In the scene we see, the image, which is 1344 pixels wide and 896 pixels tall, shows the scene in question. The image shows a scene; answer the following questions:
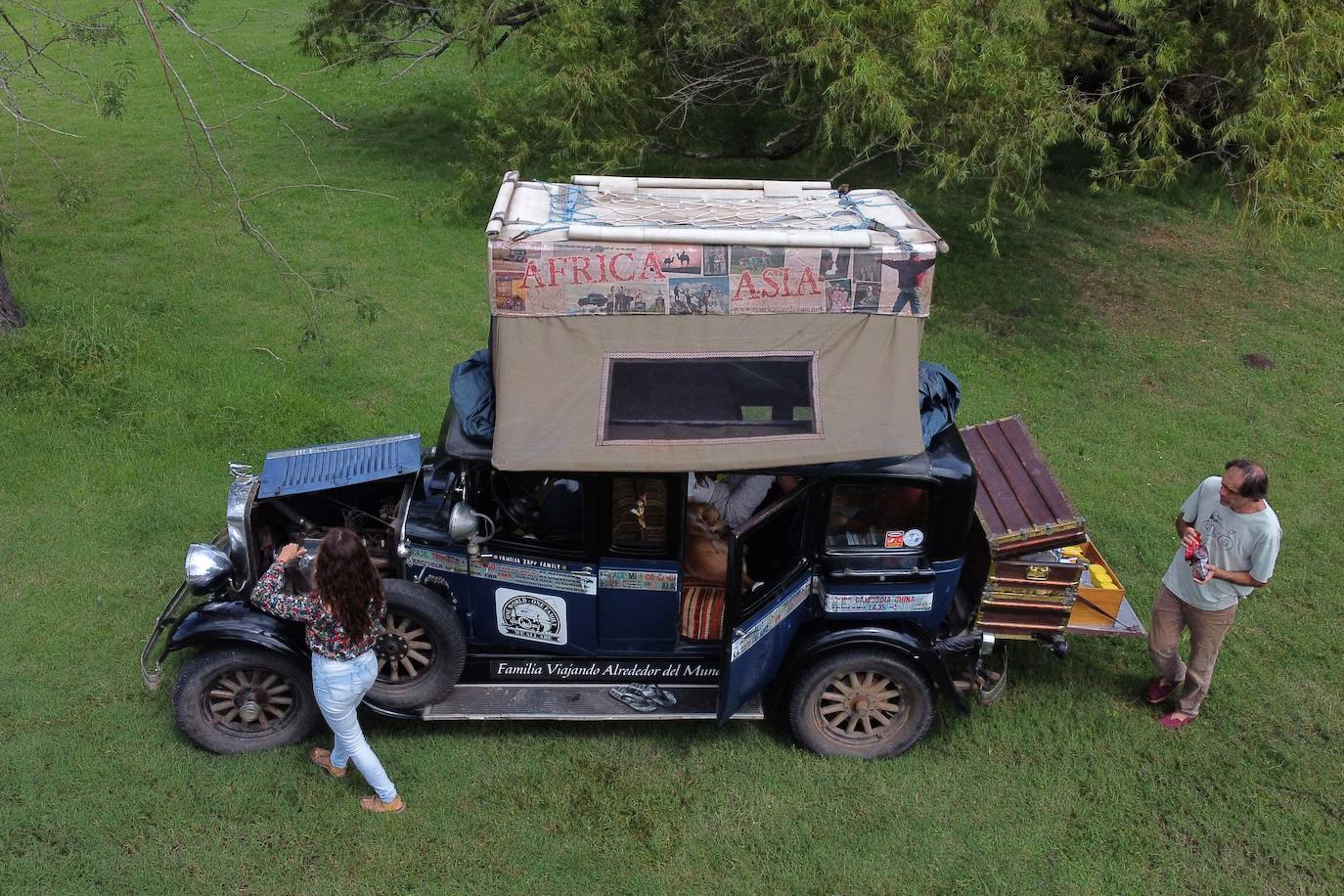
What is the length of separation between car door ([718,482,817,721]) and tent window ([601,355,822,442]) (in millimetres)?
428

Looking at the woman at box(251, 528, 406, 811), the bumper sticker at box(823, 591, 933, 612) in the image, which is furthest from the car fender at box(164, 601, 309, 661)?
the bumper sticker at box(823, 591, 933, 612)

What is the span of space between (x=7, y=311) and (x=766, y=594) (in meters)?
8.41

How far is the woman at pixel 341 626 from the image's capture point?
4.62 metres

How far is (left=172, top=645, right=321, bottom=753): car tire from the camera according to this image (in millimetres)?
5410

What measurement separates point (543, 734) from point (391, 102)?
15656 millimetres

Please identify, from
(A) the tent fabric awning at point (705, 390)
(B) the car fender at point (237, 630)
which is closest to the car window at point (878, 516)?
(A) the tent fabric awning at point (705, 390)

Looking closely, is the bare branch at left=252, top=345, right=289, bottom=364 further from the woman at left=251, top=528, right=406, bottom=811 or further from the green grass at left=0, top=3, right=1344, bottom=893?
the woman at left=251, top=528, right=406, bottom=811

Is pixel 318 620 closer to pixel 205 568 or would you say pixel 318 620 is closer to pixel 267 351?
pixel 205 568

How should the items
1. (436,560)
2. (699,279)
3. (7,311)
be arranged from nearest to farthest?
(699,279), (436,560), (7,311)

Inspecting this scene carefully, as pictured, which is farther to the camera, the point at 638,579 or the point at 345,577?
the point at 638,579

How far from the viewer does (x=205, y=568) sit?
5461mm

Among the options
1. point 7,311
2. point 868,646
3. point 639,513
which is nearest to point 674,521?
point 639,513

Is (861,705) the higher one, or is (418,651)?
(418,651)

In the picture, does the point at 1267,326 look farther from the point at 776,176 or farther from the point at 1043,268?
the point at 776,176
